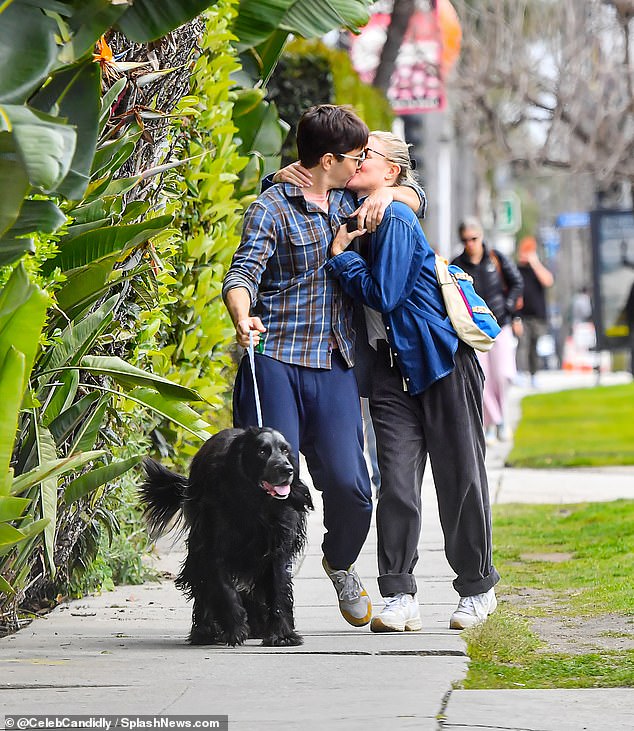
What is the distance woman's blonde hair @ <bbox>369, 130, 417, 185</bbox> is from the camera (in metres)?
5.73

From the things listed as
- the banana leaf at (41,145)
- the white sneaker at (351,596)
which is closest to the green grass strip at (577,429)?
the white sneaker at (351,596)

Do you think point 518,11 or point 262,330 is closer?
point 262,330

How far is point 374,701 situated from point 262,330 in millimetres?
1463

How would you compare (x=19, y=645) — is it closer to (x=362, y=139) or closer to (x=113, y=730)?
(x=113, y=730)

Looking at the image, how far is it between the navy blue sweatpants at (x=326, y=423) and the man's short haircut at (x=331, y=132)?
76 cm

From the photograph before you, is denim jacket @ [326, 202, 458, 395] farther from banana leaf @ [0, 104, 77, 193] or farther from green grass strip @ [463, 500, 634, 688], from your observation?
banana leaf @ [0, 104, 77, 193]

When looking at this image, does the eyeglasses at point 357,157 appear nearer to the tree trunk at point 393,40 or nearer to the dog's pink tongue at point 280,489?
the dog's pink tongue at point 280,489

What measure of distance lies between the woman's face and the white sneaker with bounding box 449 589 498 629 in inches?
64.0

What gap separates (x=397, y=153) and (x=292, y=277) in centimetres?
68

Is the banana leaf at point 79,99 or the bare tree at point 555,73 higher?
the bare tree at point 555,73

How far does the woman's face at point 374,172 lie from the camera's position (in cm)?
568

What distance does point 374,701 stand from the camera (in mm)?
4270

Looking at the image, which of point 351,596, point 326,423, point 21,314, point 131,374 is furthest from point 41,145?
point 351,596

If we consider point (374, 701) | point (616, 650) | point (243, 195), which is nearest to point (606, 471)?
point (243, 195)
